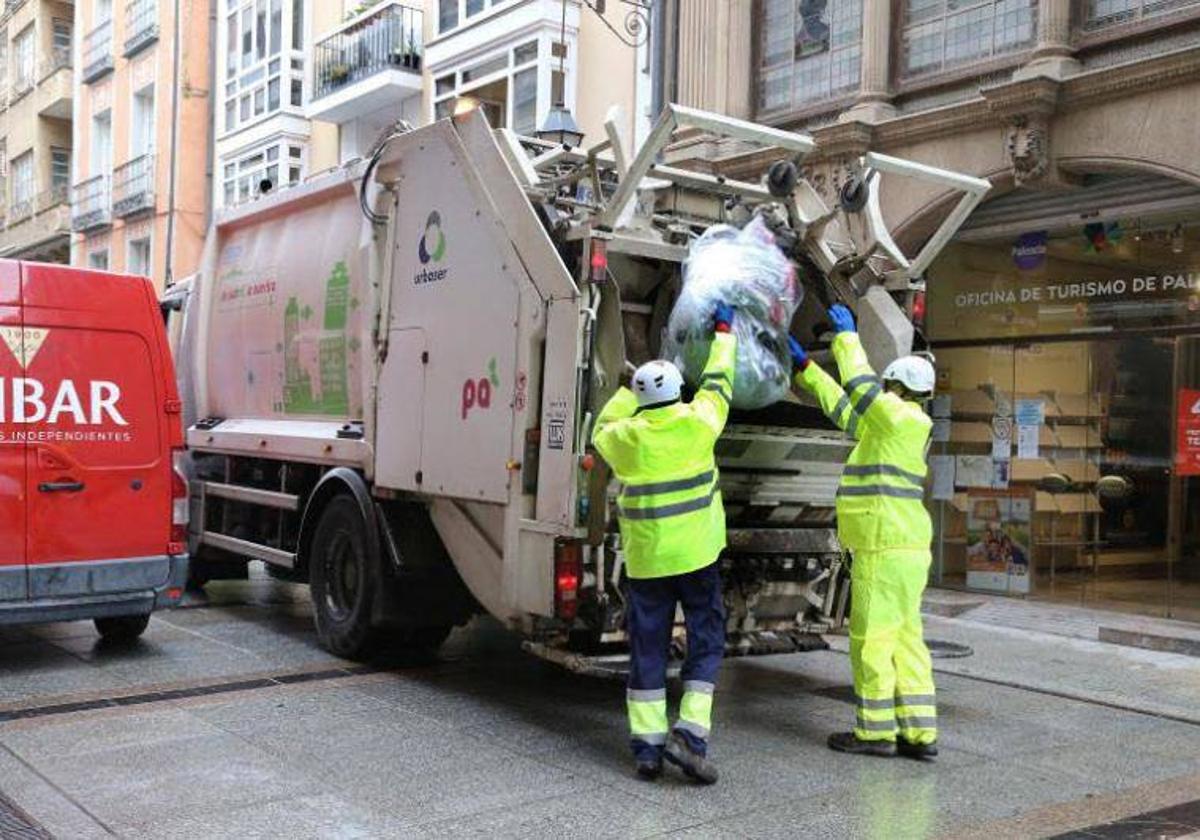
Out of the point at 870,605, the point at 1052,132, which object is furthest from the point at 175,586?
the point at 1052,132

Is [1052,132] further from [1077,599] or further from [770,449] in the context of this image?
[770,449]

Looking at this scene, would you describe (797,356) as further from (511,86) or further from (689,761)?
(511,86)

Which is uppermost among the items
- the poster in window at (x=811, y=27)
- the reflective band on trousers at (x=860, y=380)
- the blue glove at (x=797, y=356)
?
the poster in window at (x=811, y=27)

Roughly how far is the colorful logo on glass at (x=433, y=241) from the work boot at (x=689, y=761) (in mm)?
2714

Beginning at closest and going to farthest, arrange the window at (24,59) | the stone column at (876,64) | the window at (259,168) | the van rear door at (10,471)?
the van rear door at (10,471) < the stone column at (876,64) < the window at (259,168) < the window at (24,59)

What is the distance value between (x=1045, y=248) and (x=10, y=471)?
27.1 ft

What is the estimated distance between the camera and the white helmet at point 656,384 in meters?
4.93

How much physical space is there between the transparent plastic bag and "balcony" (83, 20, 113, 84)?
25.0 m

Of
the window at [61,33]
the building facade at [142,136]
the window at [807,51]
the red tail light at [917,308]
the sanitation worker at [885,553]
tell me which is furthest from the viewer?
the window at [61,33]

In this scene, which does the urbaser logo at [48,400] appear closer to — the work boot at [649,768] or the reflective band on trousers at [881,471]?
the work boot at [649,768]

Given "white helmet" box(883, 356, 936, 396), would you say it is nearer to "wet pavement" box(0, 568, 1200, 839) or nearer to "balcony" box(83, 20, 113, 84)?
"wet pavement" box(0, 568, 1200, 839)

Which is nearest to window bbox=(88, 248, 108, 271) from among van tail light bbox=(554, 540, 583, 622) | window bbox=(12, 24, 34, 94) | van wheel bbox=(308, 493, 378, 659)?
window bbox=(12, 24, 34, 94)

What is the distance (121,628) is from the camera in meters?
7.58

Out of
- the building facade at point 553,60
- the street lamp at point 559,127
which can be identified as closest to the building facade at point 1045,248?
the building facade at point 553,60
